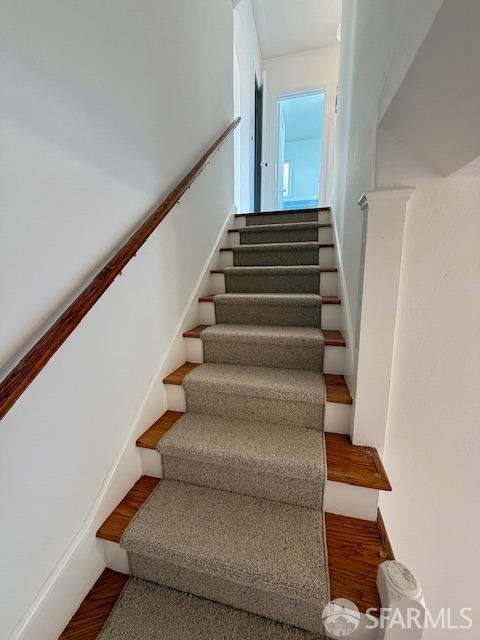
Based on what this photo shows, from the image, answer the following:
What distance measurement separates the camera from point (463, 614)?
1245 millimetres

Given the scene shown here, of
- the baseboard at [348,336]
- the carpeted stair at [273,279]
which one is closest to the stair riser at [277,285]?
the carpeted stair at [273,279]

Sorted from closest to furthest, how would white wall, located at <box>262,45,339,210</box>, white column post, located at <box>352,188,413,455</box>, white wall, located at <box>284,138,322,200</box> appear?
white column post, located at <box>352,188,413,455</box> < white wall, located at <box>262,45,339,210</box> < white wall, located at <box>284,138,322,200</box>

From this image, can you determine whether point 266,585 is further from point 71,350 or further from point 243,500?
point 71,350

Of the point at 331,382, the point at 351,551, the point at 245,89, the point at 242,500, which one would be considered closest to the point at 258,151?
the point at 245,89

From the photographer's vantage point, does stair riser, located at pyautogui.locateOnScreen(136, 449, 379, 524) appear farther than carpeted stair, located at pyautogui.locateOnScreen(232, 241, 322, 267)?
No

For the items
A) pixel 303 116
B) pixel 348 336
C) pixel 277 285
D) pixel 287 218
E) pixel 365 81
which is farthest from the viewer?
pixel 303 116

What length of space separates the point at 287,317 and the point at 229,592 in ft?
4.00

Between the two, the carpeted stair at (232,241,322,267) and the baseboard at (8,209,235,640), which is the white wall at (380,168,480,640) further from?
the carpeted stair at (232,241,322,267)

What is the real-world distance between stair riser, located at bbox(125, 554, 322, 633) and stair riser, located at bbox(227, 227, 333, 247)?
6.75 ft

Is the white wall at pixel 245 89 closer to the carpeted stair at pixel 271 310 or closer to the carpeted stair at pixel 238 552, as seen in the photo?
the carpeted stair at pixel 271 310

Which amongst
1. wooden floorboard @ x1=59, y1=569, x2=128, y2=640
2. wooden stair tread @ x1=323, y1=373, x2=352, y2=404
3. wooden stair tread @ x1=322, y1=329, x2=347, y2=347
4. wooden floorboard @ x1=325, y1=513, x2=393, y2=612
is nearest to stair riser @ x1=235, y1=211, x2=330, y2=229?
wooden stair tread @ x1=322, y1=329, x2=347, y2=347

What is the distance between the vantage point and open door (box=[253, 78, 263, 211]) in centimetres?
411

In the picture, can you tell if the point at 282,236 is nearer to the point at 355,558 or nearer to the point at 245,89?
the point at 355,558

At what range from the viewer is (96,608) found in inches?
A: 34.6
